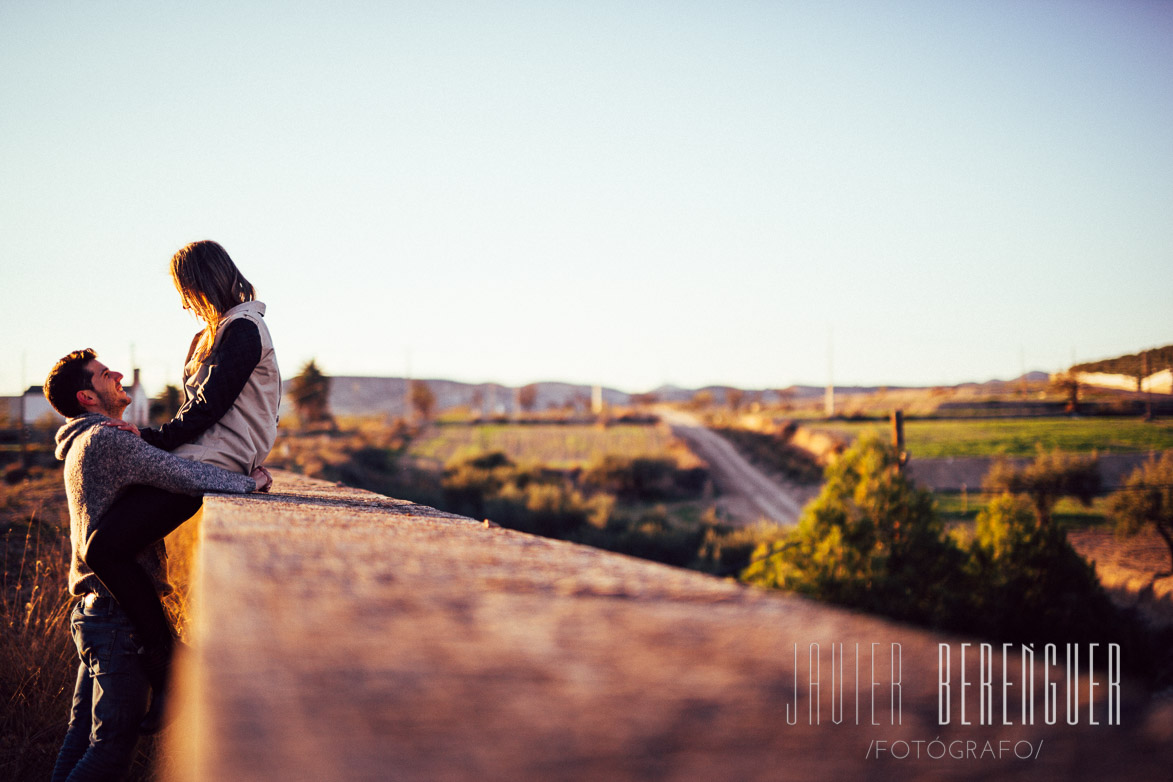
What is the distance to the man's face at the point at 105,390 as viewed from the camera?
97.3 inches

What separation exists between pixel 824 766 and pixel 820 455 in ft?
121

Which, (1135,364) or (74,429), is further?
(1135,364)

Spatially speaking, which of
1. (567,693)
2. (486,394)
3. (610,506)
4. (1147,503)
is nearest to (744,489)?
(610,506)

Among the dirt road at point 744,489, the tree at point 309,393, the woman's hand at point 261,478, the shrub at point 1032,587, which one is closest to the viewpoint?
the woman's hand at point 261,478

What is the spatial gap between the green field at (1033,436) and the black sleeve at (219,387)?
81.5 feet

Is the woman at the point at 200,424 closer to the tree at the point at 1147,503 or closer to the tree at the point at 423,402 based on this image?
the tree at the point at 1147,503

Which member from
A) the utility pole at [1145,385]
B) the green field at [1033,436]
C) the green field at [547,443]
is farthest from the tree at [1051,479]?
the green field at [547,443]

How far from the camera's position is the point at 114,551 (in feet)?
7.11

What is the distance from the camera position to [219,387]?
2492 millimetres

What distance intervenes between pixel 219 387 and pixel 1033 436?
3549 centimetres

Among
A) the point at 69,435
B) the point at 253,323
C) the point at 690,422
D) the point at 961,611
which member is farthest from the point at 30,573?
the point at 690,422

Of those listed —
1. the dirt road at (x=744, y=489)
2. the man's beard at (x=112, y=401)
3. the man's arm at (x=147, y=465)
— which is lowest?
the dirt road at (x=744, y=489)

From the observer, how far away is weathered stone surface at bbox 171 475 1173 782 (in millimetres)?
531

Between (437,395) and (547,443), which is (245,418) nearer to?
(547,443)
